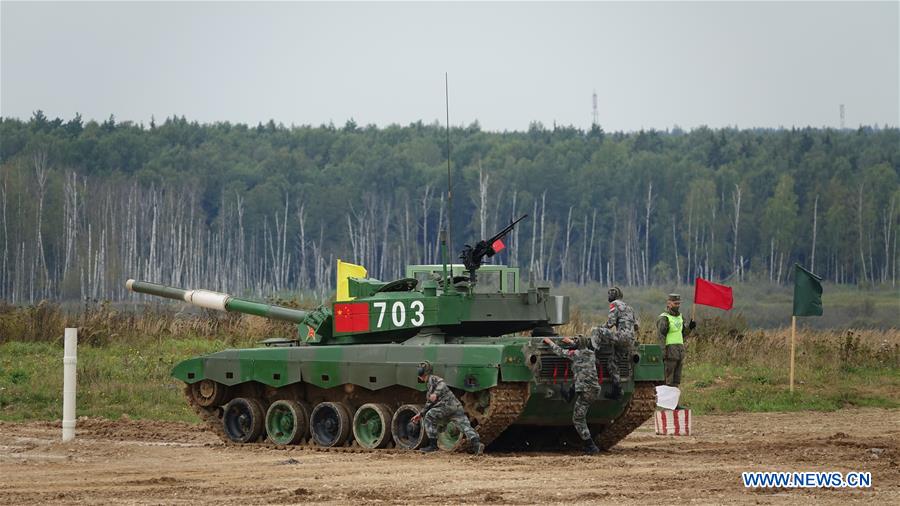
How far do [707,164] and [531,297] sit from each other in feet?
265

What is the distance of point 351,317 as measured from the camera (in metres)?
22.0

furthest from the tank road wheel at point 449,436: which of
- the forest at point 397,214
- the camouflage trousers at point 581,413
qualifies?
the forest at point 397,214

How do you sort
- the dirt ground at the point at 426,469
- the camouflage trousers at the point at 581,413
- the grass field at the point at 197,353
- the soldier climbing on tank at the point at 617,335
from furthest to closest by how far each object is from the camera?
the grass field at the point at 197,353, the soldier climbing on tank at the point at 617,335, the camouflage trousers at the point at 581,413, the dirt ground at the point at 426,469

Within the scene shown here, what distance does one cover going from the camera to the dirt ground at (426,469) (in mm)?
15109

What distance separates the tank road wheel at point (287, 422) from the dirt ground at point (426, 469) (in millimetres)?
537

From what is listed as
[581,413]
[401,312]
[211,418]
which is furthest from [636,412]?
[211,418]

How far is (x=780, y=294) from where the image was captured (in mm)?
73125

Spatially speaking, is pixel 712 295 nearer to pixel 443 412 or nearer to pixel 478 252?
pixel 478 252

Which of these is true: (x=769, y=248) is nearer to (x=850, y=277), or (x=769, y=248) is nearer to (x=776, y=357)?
(x=850, y=277)

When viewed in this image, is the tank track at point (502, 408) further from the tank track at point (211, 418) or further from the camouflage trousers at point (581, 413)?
the tank track at point (211, 418)

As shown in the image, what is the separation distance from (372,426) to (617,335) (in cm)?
356

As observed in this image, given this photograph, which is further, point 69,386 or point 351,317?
point 351,317

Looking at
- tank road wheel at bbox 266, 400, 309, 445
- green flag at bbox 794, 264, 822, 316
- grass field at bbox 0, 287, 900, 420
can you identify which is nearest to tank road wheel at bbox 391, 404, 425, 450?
tank road wheel at bbox 266, 400, 309, 445

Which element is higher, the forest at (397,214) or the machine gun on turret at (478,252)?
the forest at (397,214)
